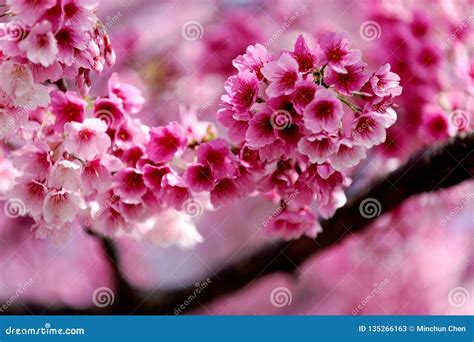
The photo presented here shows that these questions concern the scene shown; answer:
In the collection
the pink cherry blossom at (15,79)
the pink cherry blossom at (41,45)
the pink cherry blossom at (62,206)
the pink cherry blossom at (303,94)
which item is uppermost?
the pink cherry blossom at (303,94)

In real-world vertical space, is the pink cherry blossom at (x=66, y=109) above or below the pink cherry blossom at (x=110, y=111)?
below

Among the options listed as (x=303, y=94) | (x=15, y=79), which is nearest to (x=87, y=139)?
(x=15, y=79)

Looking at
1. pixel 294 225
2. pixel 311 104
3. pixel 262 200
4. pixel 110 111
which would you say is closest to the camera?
pixel 311 104

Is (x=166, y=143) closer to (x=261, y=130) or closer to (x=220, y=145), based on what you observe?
(x=220, y=145)

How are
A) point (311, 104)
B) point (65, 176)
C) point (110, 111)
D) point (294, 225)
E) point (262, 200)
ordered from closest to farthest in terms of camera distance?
point (311, 104), point (65, 176), point (110, 111), point (294, 225), point (262, 200)

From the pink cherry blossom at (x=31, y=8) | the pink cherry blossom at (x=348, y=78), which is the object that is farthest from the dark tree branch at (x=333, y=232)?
the pink cherry blossom at (x=31, y=8)

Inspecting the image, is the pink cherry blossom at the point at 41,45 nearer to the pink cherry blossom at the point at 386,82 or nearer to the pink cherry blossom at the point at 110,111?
the pink cherry blossom at the point at 110,111
